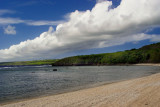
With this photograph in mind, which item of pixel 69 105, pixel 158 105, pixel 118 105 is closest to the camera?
pixel 158 105

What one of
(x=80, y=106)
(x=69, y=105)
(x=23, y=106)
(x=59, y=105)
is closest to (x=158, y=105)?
(x=80, y=106)

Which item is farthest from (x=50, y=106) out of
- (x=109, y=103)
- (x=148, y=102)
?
(x=148, y=102)

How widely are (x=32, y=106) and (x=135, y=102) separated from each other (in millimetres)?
11170

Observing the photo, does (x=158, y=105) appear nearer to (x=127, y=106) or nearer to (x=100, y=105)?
(x=127, y=106)

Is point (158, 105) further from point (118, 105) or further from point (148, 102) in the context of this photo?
point (118, 105)

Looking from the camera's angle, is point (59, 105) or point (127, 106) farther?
point (59, 105)

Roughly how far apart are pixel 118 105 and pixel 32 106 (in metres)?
9.55

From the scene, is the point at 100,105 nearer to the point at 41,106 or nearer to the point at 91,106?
the point at 91,106

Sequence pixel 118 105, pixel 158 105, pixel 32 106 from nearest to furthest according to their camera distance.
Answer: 1. pixel 158 105
2. pixel 118 105
3. pixel 32 106

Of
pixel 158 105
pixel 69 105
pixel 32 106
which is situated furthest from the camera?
pixel 32 106

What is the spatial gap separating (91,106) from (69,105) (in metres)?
2.55

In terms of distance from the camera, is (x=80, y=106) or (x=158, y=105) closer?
(x=158, y=105)

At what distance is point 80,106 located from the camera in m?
15.6

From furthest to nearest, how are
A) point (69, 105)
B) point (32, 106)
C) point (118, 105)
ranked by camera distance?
1. point (32, 106)
2. point (69, 105)
3. point (118, 105)
